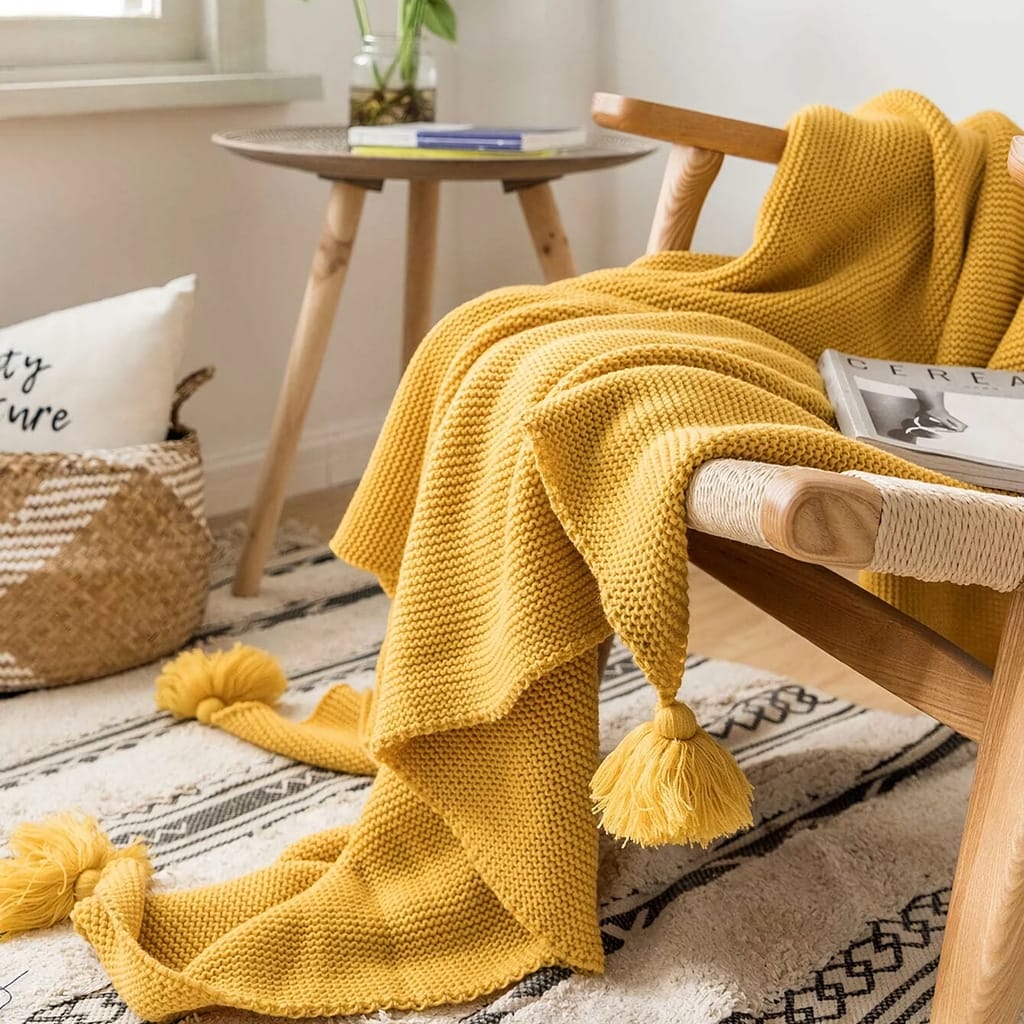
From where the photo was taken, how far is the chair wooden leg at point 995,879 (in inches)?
28.7

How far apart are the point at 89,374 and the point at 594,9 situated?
98cm

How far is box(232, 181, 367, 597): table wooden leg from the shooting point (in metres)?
1.54

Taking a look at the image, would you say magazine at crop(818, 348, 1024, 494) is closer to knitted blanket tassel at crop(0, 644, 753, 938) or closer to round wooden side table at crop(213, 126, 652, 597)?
knitted blanket tassel at crop(0, 644, 753, 938)

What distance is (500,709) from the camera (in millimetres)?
886

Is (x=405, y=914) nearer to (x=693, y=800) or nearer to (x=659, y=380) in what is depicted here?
(x=693, y=800)

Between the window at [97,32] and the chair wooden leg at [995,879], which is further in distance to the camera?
the window at [97,32]

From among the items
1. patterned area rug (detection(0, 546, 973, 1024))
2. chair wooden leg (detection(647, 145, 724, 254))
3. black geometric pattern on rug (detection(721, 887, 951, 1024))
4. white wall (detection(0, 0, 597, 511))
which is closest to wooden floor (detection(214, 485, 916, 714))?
patterned area rug (detection(0, 546, 973, 1024))

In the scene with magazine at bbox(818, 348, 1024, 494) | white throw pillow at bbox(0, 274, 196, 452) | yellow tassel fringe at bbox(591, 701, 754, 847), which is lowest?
yellow tassel fringe at bbox(591, 701, 754, 847)

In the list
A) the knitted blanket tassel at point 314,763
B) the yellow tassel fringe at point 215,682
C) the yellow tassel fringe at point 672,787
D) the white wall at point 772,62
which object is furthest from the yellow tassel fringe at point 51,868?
the white wall at point 772,62

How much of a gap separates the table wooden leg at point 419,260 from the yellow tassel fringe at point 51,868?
2.73 feet

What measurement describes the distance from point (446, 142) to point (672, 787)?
2.92ft

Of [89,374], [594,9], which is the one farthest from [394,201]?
[89,374]

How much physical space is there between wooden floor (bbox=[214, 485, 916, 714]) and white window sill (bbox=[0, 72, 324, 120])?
0.84 meters

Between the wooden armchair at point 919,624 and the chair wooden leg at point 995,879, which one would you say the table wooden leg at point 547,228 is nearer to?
the wooden armchair at point 919,624
